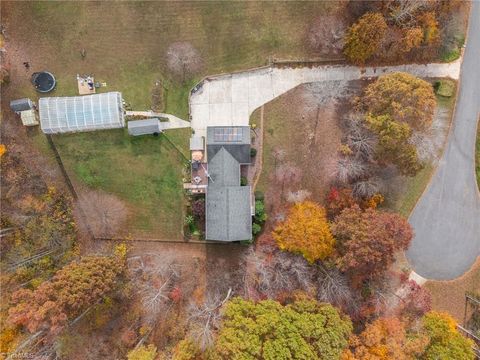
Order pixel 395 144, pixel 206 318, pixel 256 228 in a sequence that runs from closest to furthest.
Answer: pixel 395 144 → pixel 206 318 → pixel 256 228

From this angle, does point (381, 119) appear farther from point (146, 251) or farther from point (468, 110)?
point (146, 251)

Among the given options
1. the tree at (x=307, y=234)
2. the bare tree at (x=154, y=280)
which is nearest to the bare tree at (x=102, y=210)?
the bare tree at (x=154, y=280)

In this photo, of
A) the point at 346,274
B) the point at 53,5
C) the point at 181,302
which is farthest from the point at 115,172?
the point at 346,274

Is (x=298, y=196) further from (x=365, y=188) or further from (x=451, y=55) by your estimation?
(x=451, y=55)

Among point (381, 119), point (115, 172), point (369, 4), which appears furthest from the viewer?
point (115, 172)

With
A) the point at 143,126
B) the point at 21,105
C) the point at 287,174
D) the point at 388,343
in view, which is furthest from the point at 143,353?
the point at 21,105

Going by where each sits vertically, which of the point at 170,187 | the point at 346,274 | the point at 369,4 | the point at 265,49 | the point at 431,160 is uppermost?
the point at 369,4
